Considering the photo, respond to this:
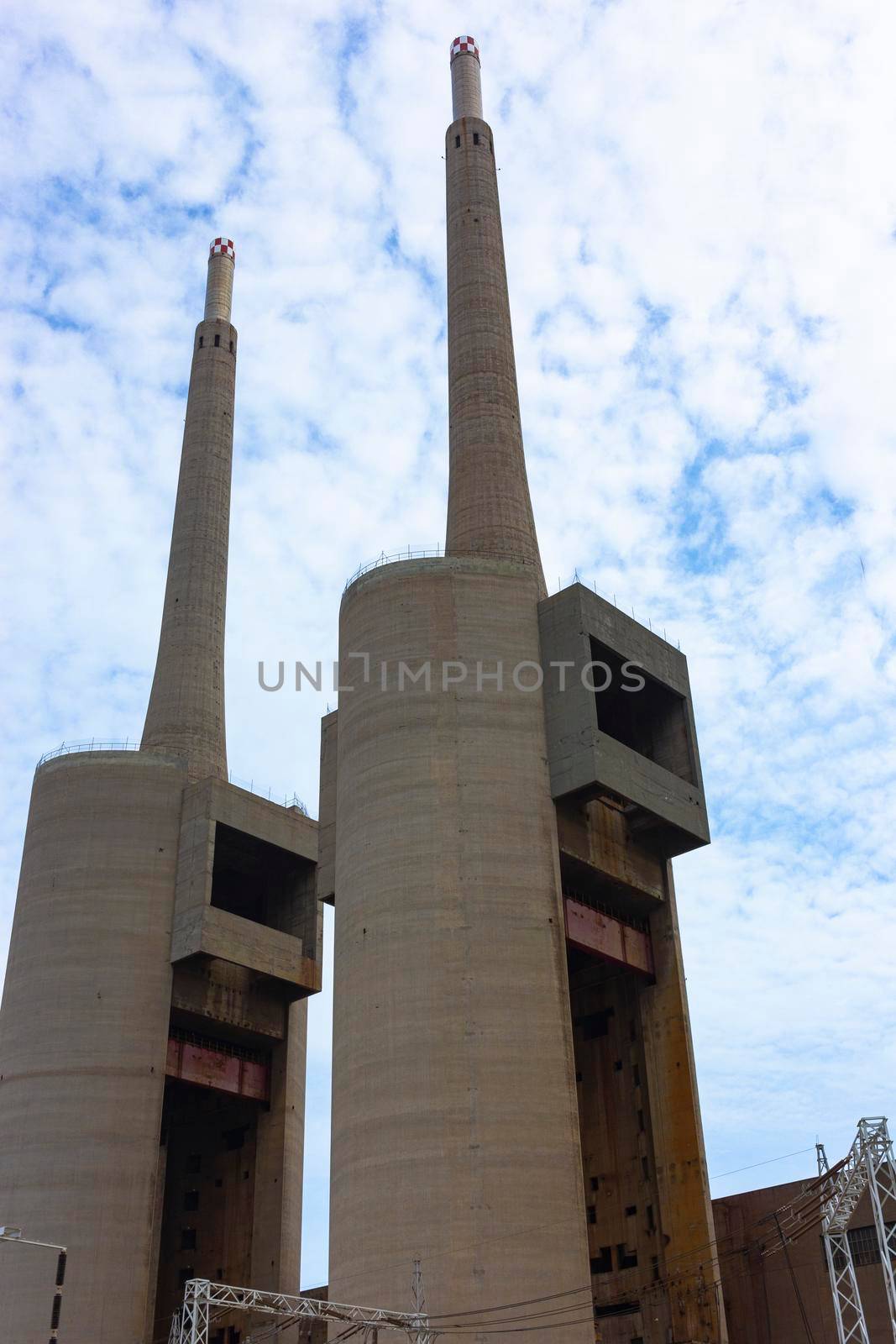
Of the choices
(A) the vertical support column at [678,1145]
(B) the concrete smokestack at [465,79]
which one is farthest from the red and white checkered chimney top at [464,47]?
(A) the vertical support column at [678,1145]

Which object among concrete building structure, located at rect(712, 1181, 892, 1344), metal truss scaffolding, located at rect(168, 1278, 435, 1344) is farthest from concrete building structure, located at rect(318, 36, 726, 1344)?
concrete building structure, located at rect(712, 1181, 892, 1344)

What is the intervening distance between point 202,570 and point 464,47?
30202 mm

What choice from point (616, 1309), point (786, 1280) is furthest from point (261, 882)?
point (786, 1280)

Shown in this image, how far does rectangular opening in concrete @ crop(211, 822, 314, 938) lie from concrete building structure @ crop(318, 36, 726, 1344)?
9.65 m

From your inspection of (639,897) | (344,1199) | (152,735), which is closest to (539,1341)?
(344,1199)

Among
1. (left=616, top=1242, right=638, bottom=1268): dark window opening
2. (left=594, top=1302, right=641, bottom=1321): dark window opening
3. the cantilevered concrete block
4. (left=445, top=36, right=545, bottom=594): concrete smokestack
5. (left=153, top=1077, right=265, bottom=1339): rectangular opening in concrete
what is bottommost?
(left=594, top=1302, right=641, bottom=1321): dark window opening

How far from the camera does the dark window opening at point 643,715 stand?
52.8 metres

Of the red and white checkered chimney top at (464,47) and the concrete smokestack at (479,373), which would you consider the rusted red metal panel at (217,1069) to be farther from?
the red and white checkered chimney top at (464,47)

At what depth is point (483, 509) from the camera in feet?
188

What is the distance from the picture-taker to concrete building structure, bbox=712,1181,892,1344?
50.7 metres

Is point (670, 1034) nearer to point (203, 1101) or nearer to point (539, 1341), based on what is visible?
point (539, 1341)

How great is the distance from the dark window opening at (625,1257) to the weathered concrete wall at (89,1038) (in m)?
17.5

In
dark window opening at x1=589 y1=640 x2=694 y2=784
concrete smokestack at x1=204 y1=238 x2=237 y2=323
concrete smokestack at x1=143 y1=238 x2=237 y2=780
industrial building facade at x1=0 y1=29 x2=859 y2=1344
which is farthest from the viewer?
concrete smokestack at x1=204 y1=238 x2=237 y2=323

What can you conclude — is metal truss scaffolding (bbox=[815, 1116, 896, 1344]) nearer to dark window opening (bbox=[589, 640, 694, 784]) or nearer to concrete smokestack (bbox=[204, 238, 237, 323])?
dark window opening (bbox=[589, 640, 694, 784])
